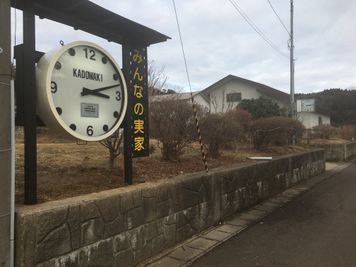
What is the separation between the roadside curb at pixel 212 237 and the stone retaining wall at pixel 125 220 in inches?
4.5

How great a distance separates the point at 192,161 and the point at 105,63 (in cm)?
456

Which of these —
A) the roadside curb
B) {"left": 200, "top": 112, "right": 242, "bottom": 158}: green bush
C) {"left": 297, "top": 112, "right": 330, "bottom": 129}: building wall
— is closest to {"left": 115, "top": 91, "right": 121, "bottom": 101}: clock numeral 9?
the roadside curb

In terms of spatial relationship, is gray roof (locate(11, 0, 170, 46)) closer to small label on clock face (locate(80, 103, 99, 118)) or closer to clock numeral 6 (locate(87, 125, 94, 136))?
small label on clock face (locate(80, 103, 99, 118))

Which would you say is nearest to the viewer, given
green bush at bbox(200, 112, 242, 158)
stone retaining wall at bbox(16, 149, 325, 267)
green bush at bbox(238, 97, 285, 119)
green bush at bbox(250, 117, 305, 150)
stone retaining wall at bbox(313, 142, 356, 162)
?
stone retaining wall at bbox(16, 149, 325, 267)

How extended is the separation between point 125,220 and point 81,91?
1.65m

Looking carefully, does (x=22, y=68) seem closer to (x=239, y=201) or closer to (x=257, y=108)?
(x=239, y=201)

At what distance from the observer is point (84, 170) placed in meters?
6.21

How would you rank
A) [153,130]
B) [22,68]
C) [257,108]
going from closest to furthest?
[22,68]
[153,130]
[257,108]

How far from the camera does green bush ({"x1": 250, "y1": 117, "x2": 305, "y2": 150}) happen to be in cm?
1486

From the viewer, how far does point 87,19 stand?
4.82 meters

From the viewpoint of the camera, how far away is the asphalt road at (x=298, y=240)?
5297 millimetres
